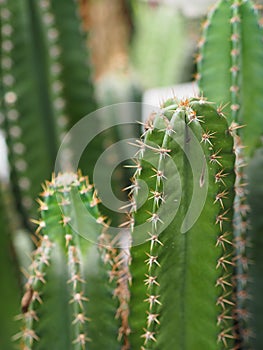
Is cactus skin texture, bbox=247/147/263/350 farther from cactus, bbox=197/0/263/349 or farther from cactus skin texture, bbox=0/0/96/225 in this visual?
cactus skin texture, bbox=0/0/96/225

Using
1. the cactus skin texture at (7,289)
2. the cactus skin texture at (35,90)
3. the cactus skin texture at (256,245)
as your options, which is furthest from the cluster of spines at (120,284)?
the cactus skin texture at (35,90)

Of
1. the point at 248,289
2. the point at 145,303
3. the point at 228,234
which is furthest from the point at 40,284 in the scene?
the point at 248,289

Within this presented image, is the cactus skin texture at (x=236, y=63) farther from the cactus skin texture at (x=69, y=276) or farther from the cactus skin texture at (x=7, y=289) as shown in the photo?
the cactus skin texture at (x=7, y=289)

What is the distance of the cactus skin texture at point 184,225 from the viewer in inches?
47.5

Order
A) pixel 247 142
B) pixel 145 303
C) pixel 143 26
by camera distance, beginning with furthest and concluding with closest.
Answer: pixel 143 26 → pixel 247 142 → pixel 145 303

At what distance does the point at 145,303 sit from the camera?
53.1 inches

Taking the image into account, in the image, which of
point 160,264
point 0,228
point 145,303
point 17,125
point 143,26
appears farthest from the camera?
point 143,26

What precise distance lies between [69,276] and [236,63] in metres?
0.71

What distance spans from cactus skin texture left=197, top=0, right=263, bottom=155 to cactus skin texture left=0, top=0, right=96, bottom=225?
883 mm

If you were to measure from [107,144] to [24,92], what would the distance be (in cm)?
46

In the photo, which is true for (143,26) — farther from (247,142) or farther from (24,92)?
(247,142)

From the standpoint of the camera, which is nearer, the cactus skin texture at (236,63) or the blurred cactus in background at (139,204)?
the blurred cactus in background at (139,204)

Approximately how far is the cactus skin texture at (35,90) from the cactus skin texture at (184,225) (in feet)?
3.79

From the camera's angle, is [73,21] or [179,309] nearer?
[179,309]
